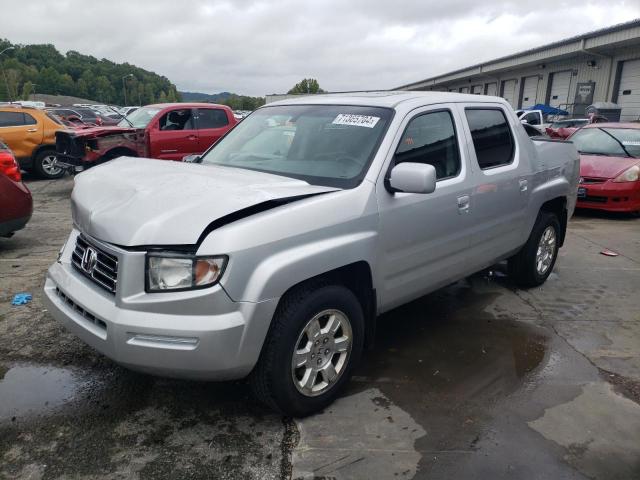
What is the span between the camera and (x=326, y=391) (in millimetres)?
3061

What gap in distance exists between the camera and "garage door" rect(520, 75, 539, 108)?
32088 mm

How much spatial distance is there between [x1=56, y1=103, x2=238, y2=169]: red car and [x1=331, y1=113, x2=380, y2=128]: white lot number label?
7.57m

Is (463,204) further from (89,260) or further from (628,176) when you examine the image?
(628,176)

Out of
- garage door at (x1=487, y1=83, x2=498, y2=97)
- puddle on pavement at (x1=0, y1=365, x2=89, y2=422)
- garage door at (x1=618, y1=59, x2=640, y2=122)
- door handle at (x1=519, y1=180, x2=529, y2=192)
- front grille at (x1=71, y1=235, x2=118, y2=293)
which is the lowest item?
puddle on pavement at (x1=0, y1=365, x2=89, y2=422)

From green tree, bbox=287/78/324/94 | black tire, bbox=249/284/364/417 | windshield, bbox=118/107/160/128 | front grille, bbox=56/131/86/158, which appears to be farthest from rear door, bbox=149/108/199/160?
green tree, bbox=287/78/324/94

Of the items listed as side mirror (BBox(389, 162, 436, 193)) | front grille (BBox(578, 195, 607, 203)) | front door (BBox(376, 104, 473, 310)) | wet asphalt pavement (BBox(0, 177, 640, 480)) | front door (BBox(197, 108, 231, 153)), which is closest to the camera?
wet asphalt pavement (BBox(0, 177, 640, 480))

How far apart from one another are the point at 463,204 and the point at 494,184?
50 centimetres

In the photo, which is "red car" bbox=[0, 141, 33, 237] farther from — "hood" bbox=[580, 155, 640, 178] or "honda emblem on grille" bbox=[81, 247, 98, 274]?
"hood" bbox=[580, 155, 640, 178]

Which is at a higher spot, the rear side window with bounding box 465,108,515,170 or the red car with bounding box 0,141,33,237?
the rear side window with bounding box 465,108,515,170

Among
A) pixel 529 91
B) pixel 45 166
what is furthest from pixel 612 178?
pixel 529 91

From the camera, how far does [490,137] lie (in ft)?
14.1

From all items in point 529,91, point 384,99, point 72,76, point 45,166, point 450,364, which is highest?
point 72,76

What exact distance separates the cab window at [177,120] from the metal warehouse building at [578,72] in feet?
59.1

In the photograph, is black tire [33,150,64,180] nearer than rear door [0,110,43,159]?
No
